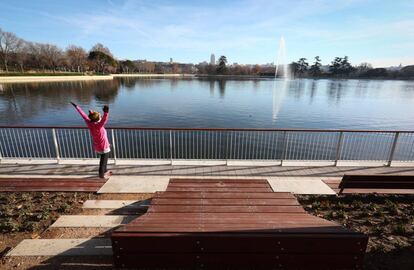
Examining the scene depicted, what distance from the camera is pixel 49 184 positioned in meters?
6.79

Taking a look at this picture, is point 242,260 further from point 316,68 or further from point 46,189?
point 316,68

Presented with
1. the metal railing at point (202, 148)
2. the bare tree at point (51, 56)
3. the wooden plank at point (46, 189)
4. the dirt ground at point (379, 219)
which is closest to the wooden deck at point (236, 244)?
the dirt ground at point (379, 219)

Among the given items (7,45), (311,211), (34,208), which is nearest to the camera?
(34,208)

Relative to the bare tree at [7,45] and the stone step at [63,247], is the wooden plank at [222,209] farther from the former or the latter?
the bare tree at [7,45]

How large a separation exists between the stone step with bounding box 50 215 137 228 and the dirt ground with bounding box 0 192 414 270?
15cm

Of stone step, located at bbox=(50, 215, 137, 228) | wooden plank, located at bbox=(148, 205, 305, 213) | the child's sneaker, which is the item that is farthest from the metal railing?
wooden plank, located at bbox=(148, 205, 305, 213)

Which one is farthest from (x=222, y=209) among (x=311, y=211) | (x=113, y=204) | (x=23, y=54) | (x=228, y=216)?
(x=23, y=54)

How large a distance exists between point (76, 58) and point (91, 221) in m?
123

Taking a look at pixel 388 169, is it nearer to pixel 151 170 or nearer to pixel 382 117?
pixel 151 170

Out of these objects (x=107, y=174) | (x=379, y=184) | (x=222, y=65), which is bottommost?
(x=107, y=174)

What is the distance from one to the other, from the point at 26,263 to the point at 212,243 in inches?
120

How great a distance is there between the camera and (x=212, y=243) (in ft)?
10.7

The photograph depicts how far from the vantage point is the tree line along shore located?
91.4m

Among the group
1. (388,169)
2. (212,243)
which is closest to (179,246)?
(212,243)
